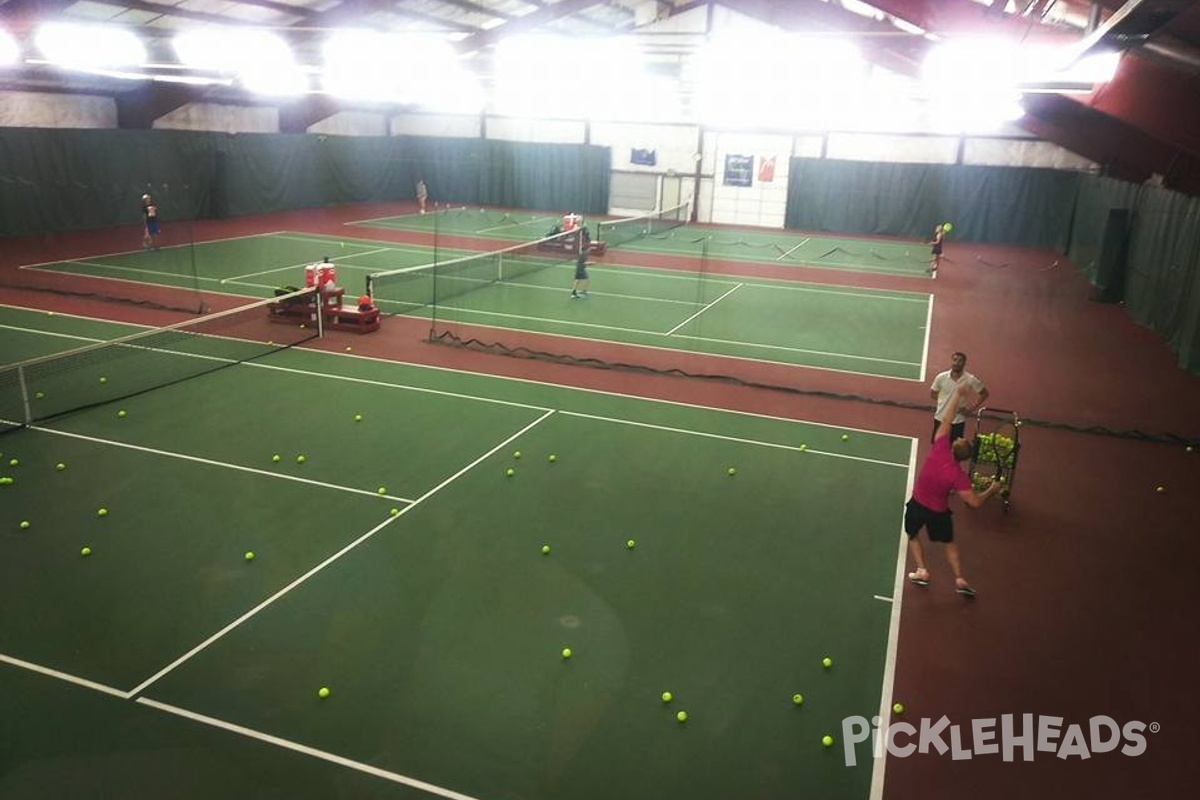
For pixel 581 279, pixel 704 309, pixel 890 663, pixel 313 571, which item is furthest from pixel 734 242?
pixel 890 663

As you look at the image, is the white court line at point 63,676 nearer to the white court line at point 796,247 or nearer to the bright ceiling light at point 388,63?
the bright ceiling light at point 388,63

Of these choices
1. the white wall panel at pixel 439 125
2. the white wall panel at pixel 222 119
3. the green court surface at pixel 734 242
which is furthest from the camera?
the white wall panel at pixel 439 125

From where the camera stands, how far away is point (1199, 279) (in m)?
16.1

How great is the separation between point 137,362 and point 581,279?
10193mm

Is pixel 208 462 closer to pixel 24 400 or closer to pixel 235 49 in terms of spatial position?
pixel 24 400

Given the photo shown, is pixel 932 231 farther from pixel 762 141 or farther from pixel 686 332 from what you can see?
pixel 686 332

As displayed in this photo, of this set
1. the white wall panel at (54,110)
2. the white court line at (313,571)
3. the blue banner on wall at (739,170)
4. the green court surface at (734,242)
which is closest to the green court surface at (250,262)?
the green court surface at (734,242)

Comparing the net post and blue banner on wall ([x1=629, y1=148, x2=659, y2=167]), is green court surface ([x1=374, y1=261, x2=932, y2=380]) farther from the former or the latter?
blue banner on wall ([x1=629, y1=148, x2=659, y2=167])

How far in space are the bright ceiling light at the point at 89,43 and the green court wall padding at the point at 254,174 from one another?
413 centimetres

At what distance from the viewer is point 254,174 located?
35.5 meters

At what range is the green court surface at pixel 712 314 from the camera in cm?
1705

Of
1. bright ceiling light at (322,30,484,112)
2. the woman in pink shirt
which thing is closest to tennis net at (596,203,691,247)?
bright ceiling light at (322,30,484,112)

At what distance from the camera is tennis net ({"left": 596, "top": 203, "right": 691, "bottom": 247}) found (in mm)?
31281

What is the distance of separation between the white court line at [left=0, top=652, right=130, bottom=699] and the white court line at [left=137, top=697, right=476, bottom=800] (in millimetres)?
237
